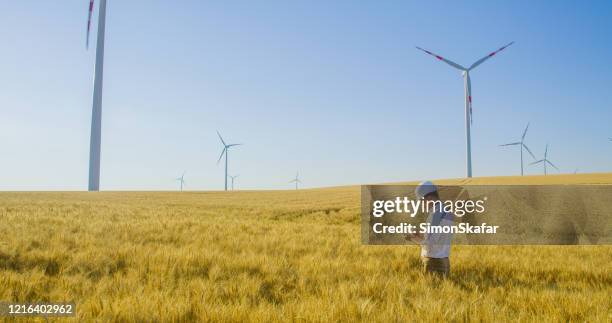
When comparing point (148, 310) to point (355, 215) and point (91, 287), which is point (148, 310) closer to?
point (91, 287)

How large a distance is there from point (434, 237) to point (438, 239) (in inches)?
2.6

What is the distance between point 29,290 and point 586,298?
21.2 ft

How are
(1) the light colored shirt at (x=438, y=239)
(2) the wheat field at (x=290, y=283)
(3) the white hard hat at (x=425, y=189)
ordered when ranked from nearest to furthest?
1. (2) the wheat field at (x=290, y=283)
2. (3) the white hard hat at (x=425, y=189)
3. (1) the light colored shirt at (x=438, y=239)

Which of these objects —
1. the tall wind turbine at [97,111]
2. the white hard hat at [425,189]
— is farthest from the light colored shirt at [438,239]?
the tall wind turbine at [97,111]

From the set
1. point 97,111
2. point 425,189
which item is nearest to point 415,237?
point 425,189

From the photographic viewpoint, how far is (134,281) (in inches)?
205

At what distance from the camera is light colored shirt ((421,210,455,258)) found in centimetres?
590

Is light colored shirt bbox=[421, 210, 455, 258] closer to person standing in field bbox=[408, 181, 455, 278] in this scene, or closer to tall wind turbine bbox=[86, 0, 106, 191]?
person standing in field bbox=[408, 181, 455, 278]

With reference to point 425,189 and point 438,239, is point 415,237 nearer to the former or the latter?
point 438,239

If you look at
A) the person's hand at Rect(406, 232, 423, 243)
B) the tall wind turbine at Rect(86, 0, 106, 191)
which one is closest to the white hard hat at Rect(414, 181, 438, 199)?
the person's hand at Rect(406, 232, 423, 243)

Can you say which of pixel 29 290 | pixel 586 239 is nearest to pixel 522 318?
pixel 29 290

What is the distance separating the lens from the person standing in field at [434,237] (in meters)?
5.86

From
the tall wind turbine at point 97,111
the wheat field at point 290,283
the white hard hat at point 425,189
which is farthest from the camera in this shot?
the tall wind turbine at point 97,111

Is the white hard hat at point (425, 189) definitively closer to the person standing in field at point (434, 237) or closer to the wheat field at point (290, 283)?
the person standing in field at point (434, 237)
